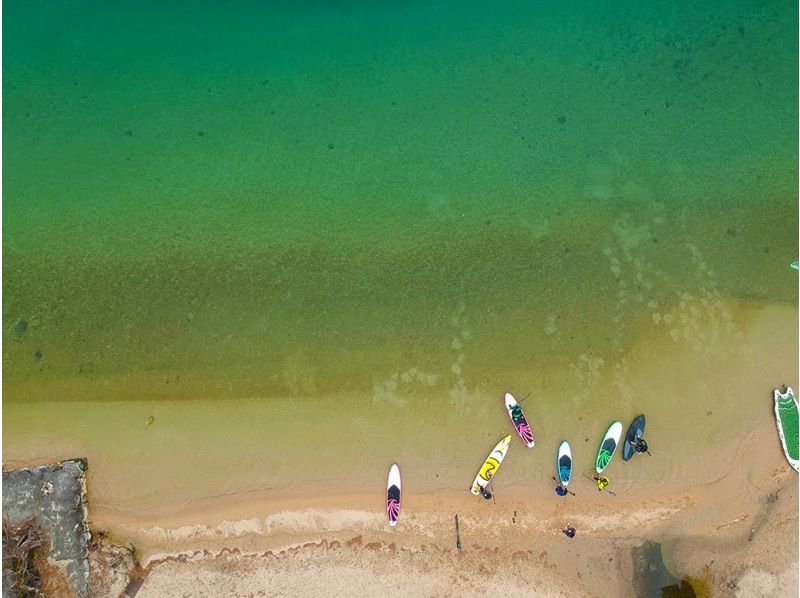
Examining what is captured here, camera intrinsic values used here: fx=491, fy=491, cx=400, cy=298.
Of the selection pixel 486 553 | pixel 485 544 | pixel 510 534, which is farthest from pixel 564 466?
pixel 486 553

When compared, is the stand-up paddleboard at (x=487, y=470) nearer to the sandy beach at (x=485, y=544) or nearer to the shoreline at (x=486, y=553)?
the sandy beach at (x=485, y=544)

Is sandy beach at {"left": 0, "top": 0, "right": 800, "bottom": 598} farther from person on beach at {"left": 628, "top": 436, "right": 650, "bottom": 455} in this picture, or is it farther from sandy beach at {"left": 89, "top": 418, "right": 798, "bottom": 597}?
person on beach at {"left": 628, "top": 436, "right": 650, "bottom": 455}

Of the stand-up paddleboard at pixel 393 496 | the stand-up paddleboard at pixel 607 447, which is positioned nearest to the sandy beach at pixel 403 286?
the stand-up paddleboard at pixel 393 496

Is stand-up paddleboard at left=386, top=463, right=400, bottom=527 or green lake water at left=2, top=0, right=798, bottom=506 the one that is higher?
green lake water at left=2, top=0, right=798, bottom=506

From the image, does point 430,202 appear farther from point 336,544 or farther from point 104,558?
point 104,558

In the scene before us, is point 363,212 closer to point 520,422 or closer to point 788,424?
point 520,422

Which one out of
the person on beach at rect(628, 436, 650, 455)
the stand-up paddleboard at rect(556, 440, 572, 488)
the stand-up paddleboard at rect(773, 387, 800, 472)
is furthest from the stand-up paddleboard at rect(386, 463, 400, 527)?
the stand-up paddleboard at rect(773, 387, 800, 472)
